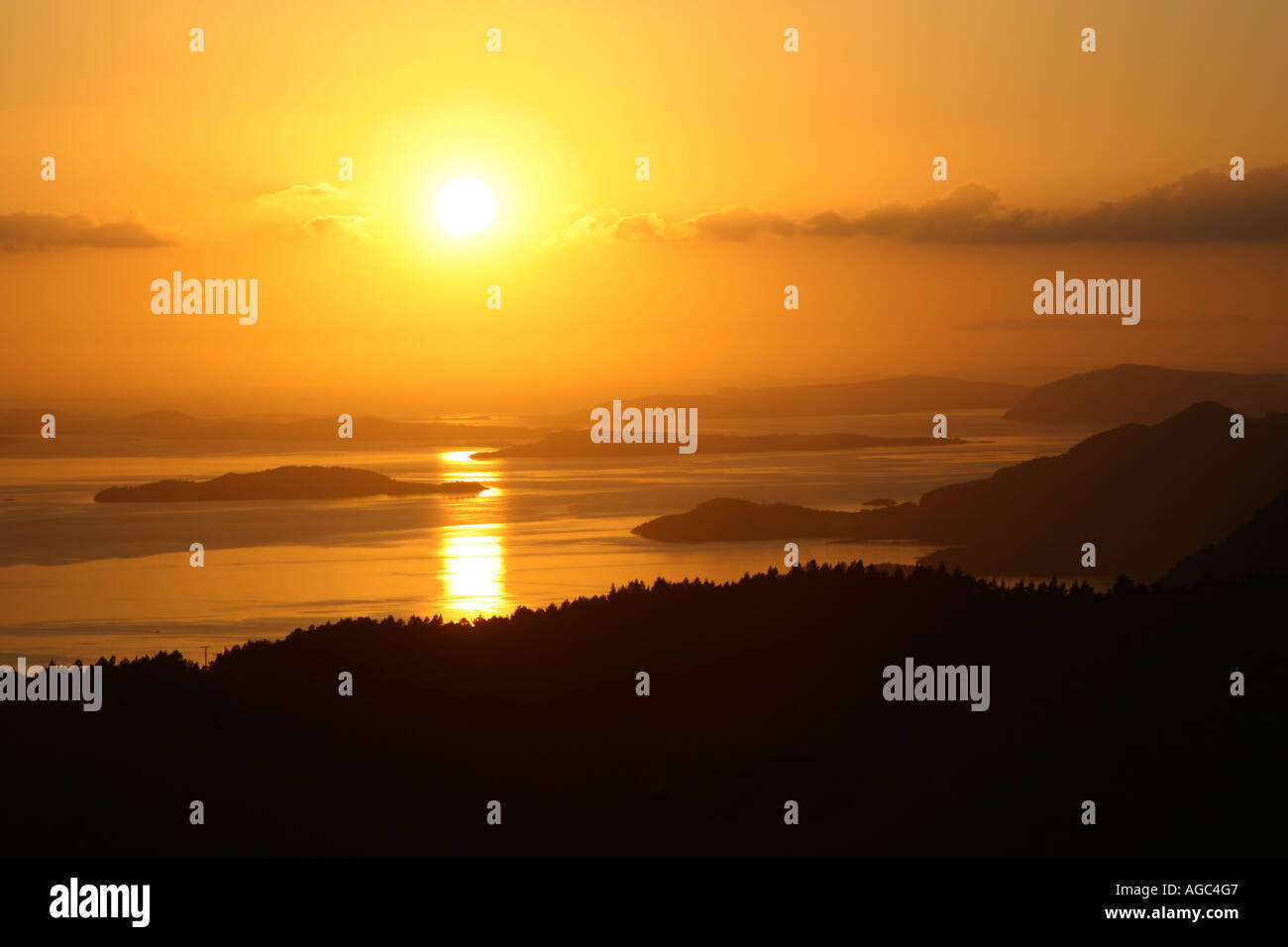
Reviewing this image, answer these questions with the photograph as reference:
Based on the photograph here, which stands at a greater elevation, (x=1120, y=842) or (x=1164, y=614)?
(x=1164, y=614)

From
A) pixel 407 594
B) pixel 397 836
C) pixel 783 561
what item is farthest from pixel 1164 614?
pixel 783 561

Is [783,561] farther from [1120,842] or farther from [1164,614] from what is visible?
[1120,842]

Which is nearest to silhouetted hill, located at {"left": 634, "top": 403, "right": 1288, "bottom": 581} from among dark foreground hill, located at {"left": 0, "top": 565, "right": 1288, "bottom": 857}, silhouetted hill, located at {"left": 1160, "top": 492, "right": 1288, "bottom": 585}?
silhouetted hill, located at {"left": 1160, "top": 492, "right": 1288, "bottom": 585}

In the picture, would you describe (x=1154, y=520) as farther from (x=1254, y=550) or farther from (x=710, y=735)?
(x=710, y=735)

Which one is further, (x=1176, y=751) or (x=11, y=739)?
(x=11, y=739)

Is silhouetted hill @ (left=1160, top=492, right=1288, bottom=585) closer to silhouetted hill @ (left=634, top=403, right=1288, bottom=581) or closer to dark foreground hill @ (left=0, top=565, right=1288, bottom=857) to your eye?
dark foreground hill @ (left=0, top=565, right=1288, bottom=857)
